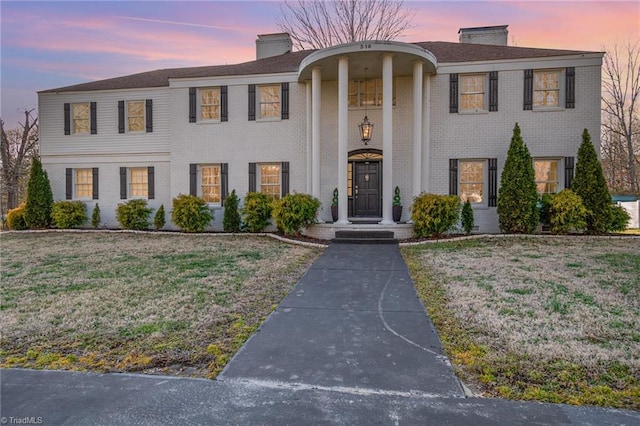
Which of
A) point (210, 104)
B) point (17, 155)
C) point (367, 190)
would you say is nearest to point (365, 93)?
point (367, 190)

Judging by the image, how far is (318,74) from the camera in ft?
35.6

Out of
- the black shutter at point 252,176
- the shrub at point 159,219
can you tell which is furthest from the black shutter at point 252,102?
the shrub at point 159,219

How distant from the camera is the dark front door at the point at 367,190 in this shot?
11.8 metres

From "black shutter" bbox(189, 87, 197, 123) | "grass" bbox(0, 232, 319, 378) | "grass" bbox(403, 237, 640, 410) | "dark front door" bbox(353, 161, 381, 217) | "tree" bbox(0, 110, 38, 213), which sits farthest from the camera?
"tree" bbox(0, 110, 38, 213)

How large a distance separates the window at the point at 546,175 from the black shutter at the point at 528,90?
1.68m

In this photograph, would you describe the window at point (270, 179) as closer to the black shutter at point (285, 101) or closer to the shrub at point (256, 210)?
the shrub at point (256, 210)

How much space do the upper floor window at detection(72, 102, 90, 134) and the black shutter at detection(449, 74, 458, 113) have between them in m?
13.0

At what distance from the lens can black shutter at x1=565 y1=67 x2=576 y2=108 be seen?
10664mm

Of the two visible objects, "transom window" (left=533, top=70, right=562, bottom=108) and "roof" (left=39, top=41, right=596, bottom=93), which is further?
"roof" (left=39, top=41, right=596, bottom=93)

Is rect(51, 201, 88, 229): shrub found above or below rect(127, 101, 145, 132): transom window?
below

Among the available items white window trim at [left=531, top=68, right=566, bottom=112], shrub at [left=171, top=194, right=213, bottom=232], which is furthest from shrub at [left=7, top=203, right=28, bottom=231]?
white window trim at [left=531, top=68, right=566, bottom=112]

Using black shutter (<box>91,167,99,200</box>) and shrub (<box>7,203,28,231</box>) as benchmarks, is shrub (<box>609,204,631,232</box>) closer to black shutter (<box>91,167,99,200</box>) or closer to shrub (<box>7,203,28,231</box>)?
black shutter (<box>91,167,99,200</box>)

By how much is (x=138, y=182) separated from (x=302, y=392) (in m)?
13.3

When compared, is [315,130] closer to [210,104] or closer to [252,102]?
[252,102]
